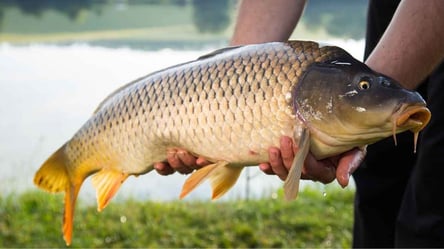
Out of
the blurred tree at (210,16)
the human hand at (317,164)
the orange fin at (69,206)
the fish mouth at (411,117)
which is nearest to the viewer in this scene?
the fish mouth at (411,117)

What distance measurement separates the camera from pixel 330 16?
27.2ft

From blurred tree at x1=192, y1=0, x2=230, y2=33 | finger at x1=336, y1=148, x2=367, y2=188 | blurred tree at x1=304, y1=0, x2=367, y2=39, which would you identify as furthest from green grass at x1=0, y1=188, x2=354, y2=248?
blurred tree at x1=192, y1=0, x2=230, y2=33

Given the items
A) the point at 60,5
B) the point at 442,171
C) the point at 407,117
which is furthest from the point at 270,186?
the point at 60,5

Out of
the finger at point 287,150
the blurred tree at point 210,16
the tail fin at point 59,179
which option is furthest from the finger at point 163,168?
the blurred tree at point 210,16

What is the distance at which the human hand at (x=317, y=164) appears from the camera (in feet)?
4.12

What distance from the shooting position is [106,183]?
1.54 m

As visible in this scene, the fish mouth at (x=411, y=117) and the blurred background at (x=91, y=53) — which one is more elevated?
the fish mouth at (x=411, y=117)

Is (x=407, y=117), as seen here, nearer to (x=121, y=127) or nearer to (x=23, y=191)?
(x=121, y=127)

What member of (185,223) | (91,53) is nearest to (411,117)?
(185,223)

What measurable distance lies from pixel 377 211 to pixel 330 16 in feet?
21.1

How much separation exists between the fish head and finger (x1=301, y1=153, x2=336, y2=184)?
45 mm

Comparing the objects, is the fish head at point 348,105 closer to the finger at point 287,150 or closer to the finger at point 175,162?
the finger at point 287,150

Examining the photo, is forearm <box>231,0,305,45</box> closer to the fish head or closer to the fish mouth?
the fish head

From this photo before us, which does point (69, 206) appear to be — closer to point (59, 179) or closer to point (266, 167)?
point (59, 179)
